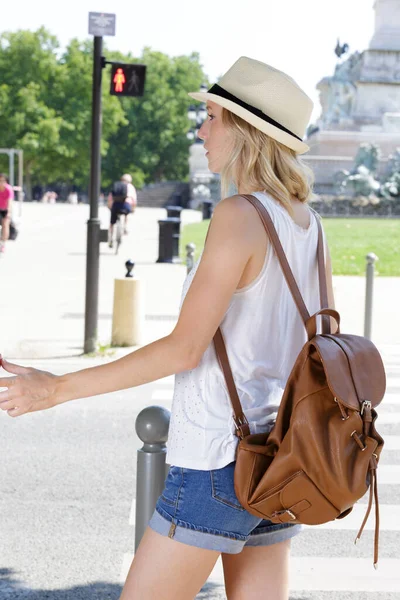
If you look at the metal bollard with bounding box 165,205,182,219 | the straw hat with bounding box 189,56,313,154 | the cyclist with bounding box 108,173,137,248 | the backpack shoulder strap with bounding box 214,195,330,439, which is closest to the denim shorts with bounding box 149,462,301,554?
the backpack shoulder strap with bounding box 214,195,330,439

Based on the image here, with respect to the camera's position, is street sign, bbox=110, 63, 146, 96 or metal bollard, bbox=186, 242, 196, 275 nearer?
street sign, bbox=110, 63, 146, 96

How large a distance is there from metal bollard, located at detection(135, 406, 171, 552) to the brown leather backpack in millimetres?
979

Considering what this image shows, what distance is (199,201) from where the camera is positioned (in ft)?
221

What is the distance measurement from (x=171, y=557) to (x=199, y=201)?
65.2 meters

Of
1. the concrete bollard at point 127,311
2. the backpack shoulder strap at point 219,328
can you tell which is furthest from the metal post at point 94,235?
the backpack shoulder strap at point 219,328

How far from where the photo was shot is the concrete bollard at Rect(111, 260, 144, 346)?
35.9ft

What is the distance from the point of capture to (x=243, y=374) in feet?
8.20

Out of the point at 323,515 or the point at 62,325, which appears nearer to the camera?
the point at 323,515

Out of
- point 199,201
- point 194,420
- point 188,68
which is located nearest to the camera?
point 194,420

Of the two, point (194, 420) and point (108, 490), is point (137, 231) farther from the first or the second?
point (194, 420)

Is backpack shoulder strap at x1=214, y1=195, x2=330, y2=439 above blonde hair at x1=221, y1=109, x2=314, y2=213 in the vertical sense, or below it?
below

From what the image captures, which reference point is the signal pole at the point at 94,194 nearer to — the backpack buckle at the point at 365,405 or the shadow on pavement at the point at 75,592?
the shadow on pavement at the point at 75,592

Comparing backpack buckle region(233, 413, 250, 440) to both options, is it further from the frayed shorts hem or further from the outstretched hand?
the outstretched hand

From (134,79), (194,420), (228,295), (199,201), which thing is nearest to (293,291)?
(228,295)
